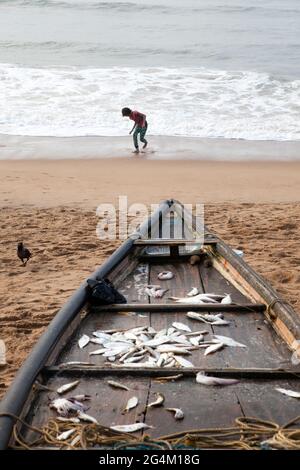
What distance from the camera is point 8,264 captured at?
793 cm

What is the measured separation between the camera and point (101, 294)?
15.8ft

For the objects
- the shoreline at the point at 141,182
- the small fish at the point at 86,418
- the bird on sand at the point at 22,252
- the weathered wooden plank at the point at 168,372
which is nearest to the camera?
the small fish at the point at 86,418

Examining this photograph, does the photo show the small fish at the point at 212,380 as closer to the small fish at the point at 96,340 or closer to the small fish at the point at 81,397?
the small fish at the point at 81,397

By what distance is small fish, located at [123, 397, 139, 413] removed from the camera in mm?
3346

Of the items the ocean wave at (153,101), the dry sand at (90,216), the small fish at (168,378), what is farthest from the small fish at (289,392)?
the ocean wave at (153,101)

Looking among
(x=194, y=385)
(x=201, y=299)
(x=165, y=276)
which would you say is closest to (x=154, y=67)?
(x=165, y=276)

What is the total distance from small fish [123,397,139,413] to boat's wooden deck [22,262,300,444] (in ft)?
0.08

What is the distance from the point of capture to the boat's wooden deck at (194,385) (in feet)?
10.7

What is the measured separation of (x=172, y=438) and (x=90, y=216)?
7.22m

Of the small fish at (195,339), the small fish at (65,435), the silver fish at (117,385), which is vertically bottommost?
the small fish at (65,435)

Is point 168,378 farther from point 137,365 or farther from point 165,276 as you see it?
point 165,276

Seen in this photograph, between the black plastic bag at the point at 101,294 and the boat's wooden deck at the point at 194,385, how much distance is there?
0.55 ft
